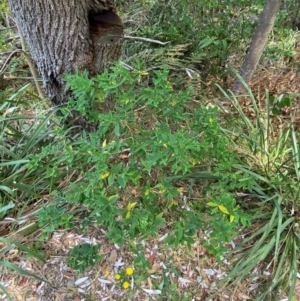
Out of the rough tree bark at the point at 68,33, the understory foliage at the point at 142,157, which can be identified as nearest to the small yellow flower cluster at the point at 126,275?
the understory foliage at the point at 142,157

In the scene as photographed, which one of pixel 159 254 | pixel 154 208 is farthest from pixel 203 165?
pixel 159 254

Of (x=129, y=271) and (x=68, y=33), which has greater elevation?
(x=68, y=33)

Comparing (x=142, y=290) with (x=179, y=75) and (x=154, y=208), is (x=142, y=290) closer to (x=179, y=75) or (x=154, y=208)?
(x=154, y=208)

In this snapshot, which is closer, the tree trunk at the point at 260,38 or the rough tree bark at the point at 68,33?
the rough tree bark at the point at 68,33

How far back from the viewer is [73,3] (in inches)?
73.5

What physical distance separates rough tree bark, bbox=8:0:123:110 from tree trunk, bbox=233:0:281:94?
1.10 m

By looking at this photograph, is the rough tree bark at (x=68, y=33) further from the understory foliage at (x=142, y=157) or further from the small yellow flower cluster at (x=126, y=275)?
the small yellow flower cluster at (x=126, y=275)

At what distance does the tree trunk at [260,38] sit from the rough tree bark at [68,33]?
1.10m

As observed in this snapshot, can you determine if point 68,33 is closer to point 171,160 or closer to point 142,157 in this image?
point 142,157

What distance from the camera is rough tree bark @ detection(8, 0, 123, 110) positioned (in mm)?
1888

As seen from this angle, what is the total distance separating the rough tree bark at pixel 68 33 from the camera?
1.89 meters

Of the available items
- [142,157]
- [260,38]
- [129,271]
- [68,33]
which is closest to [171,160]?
[142,157]

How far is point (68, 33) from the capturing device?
77.3 inches

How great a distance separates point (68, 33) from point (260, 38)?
142 cm
